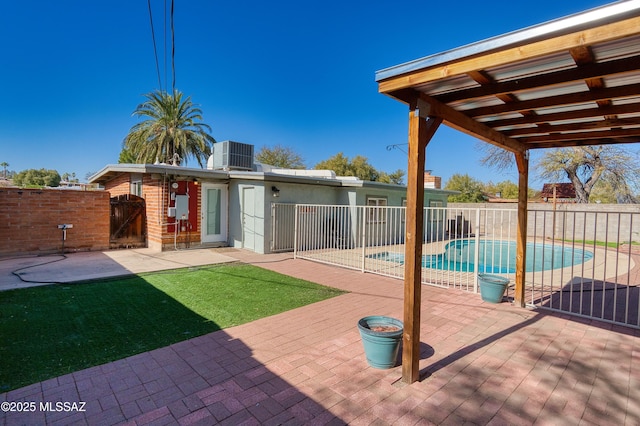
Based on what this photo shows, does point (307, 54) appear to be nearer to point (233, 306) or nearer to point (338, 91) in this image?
point (338, 91)

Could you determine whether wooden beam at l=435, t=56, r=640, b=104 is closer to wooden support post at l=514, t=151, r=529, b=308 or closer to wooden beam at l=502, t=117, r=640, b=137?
wooden beam at l=502, t=117, r=640, b=137

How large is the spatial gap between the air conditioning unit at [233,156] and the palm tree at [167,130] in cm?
914

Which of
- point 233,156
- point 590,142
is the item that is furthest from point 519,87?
point 233,156

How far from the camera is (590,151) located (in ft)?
67.5

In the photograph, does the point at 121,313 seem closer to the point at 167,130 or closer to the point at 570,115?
the point at 570,115

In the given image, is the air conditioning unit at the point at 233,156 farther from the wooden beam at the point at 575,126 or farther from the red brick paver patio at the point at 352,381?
the wooden beam at the point at 575,126

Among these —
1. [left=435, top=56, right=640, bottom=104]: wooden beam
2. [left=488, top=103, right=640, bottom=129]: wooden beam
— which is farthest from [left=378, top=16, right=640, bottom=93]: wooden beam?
[left=488, top=103, right=640, bottom=129]: wooden beam

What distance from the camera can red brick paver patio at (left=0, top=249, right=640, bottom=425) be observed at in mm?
2477

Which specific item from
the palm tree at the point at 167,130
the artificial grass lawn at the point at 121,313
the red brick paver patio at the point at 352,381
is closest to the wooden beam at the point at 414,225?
the red brick paver patio at the point at 352,381

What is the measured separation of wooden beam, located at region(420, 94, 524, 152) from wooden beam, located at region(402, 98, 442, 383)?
0.09m

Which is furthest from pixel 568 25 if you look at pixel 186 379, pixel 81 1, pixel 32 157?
pixel 32 157

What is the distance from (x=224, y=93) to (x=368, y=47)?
385 inches

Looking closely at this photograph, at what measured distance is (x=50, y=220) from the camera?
9.80m

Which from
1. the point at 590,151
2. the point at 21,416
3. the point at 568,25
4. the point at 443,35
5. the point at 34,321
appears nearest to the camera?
the point at 568,25
